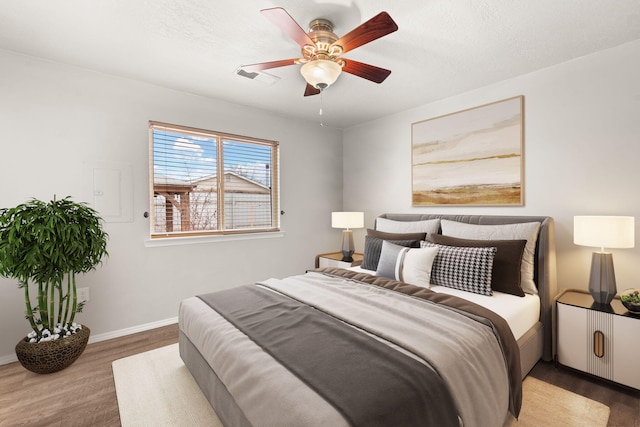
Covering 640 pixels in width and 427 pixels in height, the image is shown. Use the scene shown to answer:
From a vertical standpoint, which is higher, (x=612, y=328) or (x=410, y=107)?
(x=410, y=107)

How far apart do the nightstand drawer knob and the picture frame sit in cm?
123

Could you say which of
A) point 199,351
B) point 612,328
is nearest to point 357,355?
point 199,351

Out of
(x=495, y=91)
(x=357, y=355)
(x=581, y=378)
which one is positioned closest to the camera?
(x=357, y=355)

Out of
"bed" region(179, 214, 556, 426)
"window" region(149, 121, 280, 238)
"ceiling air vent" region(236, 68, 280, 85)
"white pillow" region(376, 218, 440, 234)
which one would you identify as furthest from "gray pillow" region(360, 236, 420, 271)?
"ceiling air vent" region(236, 68, 280, 85)

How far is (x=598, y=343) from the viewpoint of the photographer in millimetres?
2039

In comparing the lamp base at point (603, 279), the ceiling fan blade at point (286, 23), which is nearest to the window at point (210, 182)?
the ceiling fan blade at point (286, 23)

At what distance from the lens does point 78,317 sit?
271cm

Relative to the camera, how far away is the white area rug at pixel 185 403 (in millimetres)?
1687

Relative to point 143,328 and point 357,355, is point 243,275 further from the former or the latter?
point 357,355

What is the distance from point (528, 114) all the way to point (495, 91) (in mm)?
415

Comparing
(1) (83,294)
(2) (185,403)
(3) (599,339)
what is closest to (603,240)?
(3) (599,339)

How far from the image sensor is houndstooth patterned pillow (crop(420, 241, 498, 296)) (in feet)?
7.43

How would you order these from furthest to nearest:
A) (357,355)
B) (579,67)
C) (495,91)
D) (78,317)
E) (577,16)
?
(495,91), (78,317), (579,67), (577,16), (357,355)

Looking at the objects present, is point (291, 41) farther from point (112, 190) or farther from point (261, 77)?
point (112, 190)
